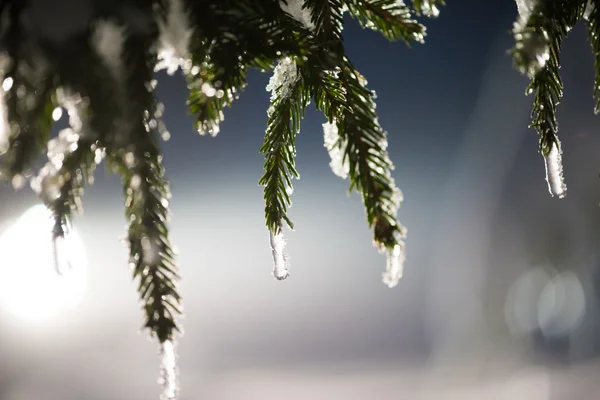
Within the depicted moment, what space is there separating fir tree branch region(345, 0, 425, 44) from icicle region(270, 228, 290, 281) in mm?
488

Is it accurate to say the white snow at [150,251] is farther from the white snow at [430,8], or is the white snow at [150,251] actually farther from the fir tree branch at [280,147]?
the white snow at [430,8]

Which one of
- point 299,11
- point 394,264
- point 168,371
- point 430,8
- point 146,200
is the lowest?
point 168,371

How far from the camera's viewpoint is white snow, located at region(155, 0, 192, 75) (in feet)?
2.06

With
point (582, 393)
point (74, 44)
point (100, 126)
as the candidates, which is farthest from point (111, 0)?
point (582, 393)

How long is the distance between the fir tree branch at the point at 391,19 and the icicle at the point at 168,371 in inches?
27.1

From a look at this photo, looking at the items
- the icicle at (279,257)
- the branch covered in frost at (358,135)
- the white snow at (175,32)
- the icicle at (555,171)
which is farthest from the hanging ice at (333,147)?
the icicle at (555,171)

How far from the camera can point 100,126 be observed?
573mm

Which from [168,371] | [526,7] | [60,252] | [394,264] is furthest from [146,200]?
[526,7]

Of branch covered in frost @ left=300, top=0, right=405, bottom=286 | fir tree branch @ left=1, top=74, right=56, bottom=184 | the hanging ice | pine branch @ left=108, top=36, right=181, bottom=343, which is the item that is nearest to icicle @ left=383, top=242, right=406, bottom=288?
branch covered in frost @ left=300, top=0, right=405, bottom=286

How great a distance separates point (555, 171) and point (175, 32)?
→ 2.89ft

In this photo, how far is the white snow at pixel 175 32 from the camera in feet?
2.06

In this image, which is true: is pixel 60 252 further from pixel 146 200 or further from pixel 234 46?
pixel 234 46

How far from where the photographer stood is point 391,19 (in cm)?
78

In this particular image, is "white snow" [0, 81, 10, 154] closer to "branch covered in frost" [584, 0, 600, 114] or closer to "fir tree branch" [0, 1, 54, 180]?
"fir tree branch" [0, 1, 54, 180]
